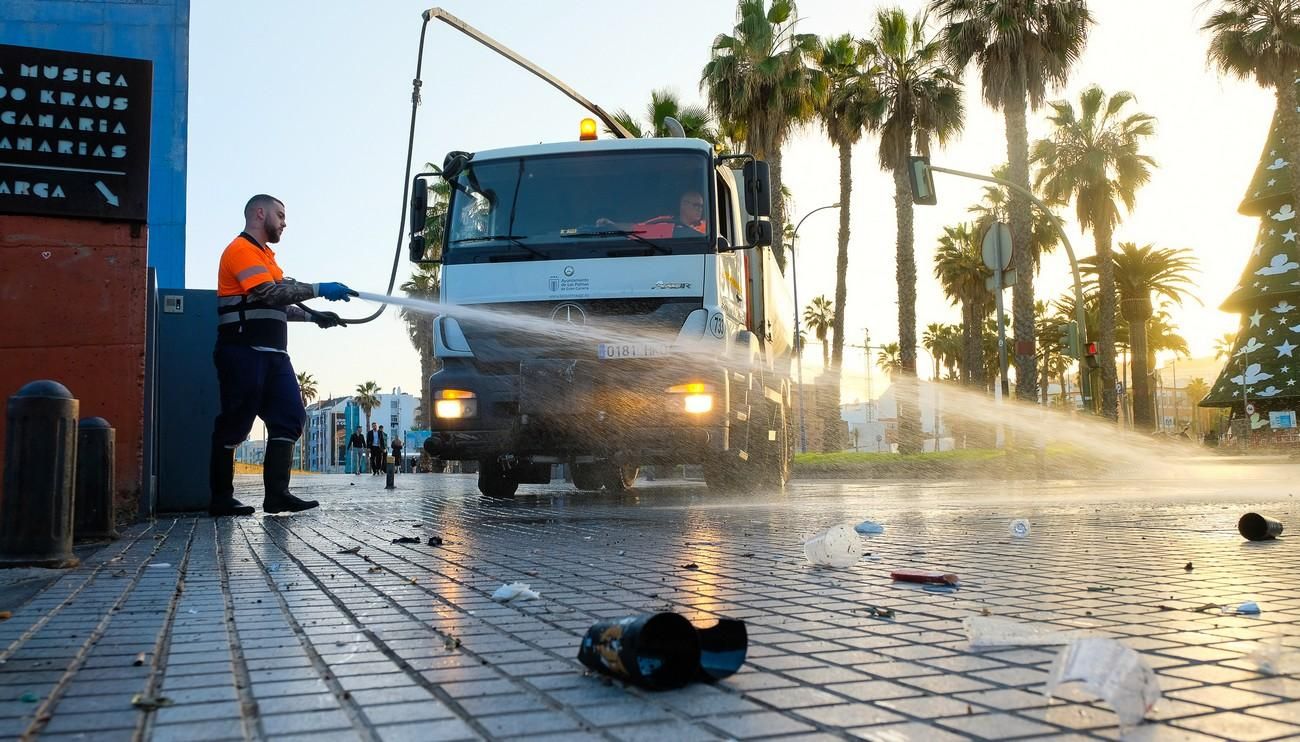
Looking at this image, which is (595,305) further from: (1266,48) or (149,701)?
(1266,48)

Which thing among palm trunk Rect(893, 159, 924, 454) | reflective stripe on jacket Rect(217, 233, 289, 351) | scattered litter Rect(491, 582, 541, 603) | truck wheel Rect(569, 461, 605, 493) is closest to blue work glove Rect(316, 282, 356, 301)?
reflective stripe on jacket Rect(217, 233, 289, 351)

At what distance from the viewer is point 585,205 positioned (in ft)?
31.4

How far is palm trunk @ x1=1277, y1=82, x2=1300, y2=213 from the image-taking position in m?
32.6

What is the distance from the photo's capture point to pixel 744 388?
9.95 metres

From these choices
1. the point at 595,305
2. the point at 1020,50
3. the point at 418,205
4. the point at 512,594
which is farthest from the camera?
the point at 1020,50

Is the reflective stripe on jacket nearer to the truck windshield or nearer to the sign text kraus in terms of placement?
the sign text kraus

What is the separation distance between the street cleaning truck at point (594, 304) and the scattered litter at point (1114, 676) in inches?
265

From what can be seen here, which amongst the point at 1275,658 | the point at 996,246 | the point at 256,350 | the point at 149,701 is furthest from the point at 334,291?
the point at 996,246

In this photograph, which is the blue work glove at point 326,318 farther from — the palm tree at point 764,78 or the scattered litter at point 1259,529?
the palm tree at point 764,78

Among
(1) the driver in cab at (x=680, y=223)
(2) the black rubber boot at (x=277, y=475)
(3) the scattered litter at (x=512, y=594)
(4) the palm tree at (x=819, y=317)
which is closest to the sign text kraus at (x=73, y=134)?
(2) the black rubber boot at (x=277, y=475)

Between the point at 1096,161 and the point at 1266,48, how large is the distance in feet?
27.5

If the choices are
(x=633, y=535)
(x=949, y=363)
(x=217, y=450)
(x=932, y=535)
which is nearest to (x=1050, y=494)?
(x=932, y=535)

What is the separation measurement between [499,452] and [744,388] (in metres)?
2.22

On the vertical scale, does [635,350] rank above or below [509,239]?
below
